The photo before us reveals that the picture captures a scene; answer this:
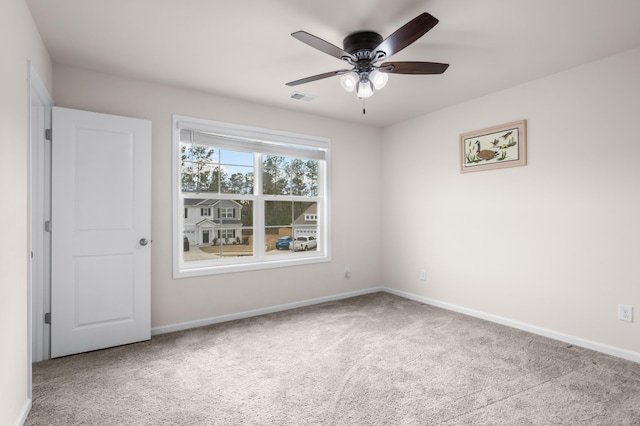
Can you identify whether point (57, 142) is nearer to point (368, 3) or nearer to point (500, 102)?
point (368, 3)

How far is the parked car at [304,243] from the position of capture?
4.54 m

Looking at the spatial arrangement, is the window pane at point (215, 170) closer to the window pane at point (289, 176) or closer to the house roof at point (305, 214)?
the window pane at point (289, 176)

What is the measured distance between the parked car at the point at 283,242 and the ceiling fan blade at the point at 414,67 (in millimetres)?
2539

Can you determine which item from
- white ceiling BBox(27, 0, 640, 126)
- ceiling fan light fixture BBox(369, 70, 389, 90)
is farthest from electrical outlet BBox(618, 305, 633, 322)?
ceiling fan light fixture BBox(369, 70, 389, 90)

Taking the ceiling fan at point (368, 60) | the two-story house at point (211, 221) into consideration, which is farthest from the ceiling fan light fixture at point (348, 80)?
the two-story house at point (211, 221)

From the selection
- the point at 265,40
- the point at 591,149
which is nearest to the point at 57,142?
the point at 265,40

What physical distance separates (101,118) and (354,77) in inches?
89.0

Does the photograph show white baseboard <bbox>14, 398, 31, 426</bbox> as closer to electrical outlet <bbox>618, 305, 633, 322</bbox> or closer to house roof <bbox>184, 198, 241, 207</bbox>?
house roof <bbox>184, 198, 241, 207</bbox>

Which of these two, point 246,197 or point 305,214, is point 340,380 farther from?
point 305,214

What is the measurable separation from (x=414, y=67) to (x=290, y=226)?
261 cm

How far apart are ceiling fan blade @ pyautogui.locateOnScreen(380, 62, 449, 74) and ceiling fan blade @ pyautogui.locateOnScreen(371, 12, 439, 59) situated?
0.14m

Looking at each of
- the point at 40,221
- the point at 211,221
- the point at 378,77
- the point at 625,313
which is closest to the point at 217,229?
the point at 211,221

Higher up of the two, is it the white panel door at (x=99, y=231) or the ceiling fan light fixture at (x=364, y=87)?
the ceiling fan light fixture at (x=364, y=87)

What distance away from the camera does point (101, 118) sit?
9.86 feet
